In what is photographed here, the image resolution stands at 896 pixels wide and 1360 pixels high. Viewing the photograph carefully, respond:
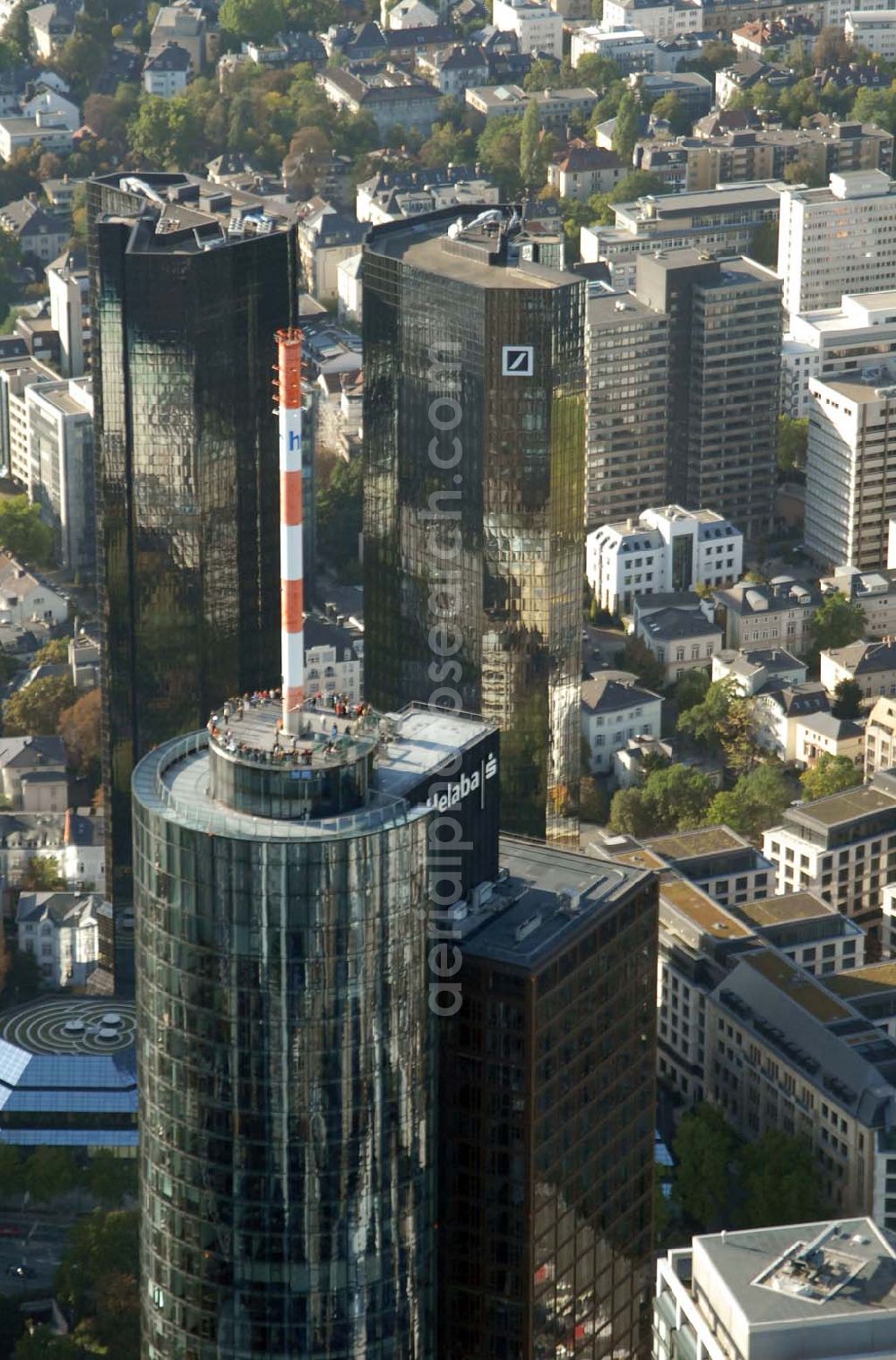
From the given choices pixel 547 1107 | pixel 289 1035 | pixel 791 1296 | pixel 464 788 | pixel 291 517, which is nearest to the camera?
pixel 291 517

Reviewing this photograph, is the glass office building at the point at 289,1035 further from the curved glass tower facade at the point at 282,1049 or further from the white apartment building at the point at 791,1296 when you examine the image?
the white apartment building at the point at 791,1296

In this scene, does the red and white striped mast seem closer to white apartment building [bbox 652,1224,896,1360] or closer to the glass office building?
the glass office building

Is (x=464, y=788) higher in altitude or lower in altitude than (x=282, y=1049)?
higher

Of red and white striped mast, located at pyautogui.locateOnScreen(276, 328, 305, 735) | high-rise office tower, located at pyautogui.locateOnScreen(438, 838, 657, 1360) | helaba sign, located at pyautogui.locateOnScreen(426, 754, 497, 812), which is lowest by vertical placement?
high-rise office tower, located at pyautogui.locateOnScreen(438, 838, 657, 1360)

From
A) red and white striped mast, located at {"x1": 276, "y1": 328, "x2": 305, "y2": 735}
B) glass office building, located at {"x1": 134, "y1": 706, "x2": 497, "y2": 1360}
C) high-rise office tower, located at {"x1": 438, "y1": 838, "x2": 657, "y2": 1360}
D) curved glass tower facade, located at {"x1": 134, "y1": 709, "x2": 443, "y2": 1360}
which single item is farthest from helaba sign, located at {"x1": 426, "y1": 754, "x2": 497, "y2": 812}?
red and white striped mast, located at {"x1": 276, "y1": 328, "x2": 305, "y2": 735}

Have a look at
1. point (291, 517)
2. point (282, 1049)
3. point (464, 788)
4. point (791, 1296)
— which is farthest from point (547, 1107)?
point (291, 517)

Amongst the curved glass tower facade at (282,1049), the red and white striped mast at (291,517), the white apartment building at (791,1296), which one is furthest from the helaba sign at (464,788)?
the white apartment building at (791,1296)

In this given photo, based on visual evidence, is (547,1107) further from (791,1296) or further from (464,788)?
(791,1296)

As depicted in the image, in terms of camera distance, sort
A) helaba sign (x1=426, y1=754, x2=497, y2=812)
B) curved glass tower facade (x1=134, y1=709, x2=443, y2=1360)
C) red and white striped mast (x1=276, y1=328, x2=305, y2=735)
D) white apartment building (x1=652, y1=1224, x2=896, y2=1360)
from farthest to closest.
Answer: white apartment building (x1=652, y1=1224, x2=896, y2=1360) → helaba sign (x1=426, y1=754, x2=497, y2=812) → curved glass tower facade (x1=134, y1=709, x2=443, y2=1360) → red and white striped mast (x1=276, y1=328, x2=305, y2=735)
